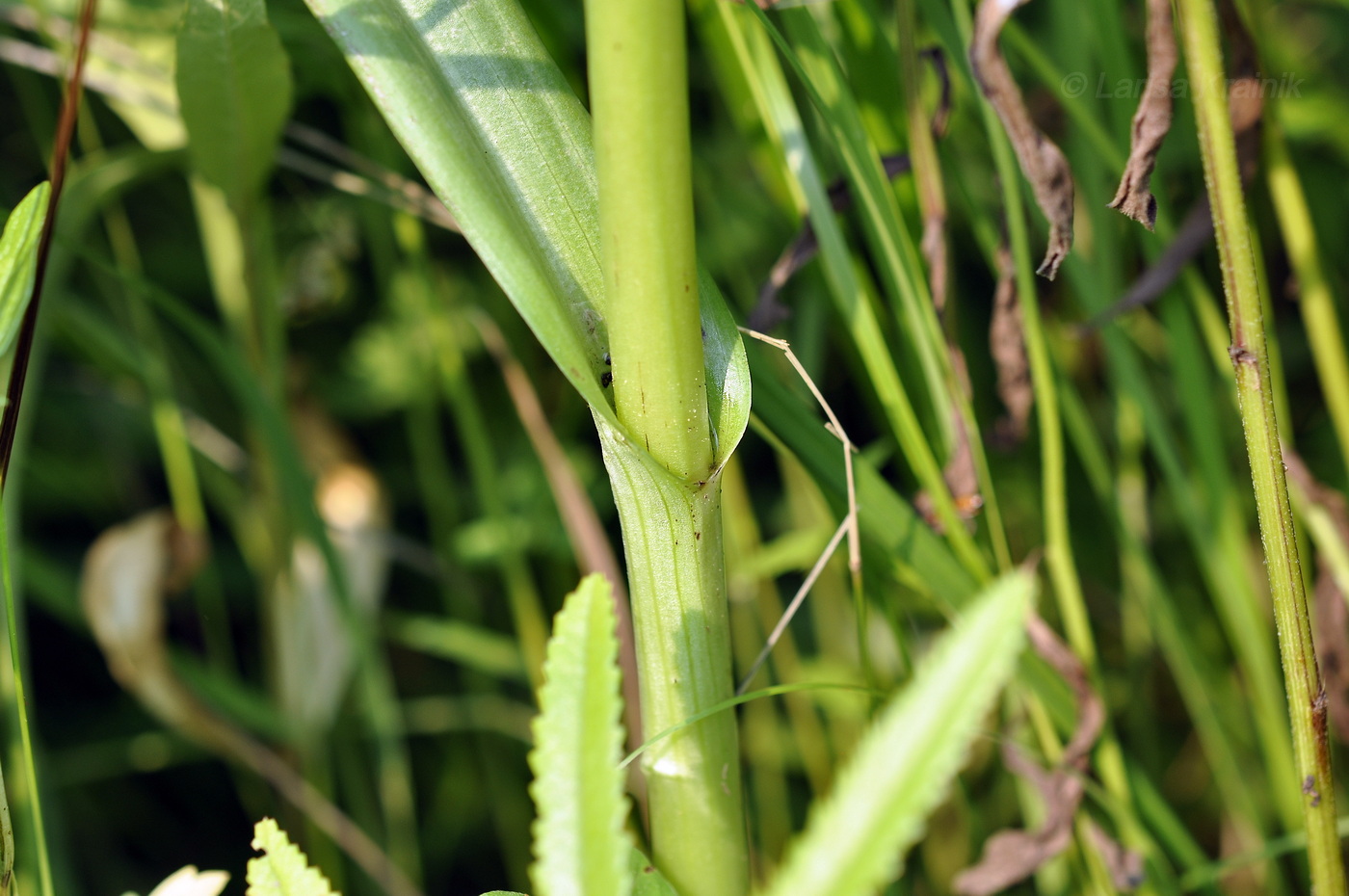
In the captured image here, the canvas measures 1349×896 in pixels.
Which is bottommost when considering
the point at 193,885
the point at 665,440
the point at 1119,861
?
the point at 1119,861

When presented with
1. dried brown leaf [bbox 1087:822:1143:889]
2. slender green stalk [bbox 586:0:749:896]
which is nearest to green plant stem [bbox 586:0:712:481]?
slender green stalk [bbox 586:0:749:896]

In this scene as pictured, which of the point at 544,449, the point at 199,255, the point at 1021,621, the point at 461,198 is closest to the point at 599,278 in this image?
the point at 461,198

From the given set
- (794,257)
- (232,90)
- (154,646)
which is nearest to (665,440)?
(794,257)

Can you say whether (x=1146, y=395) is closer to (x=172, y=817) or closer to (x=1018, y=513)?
(x=1018, y=513)

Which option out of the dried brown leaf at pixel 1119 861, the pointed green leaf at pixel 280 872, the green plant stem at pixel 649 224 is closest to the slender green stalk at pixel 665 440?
the green plant stem at pixel 649 224
